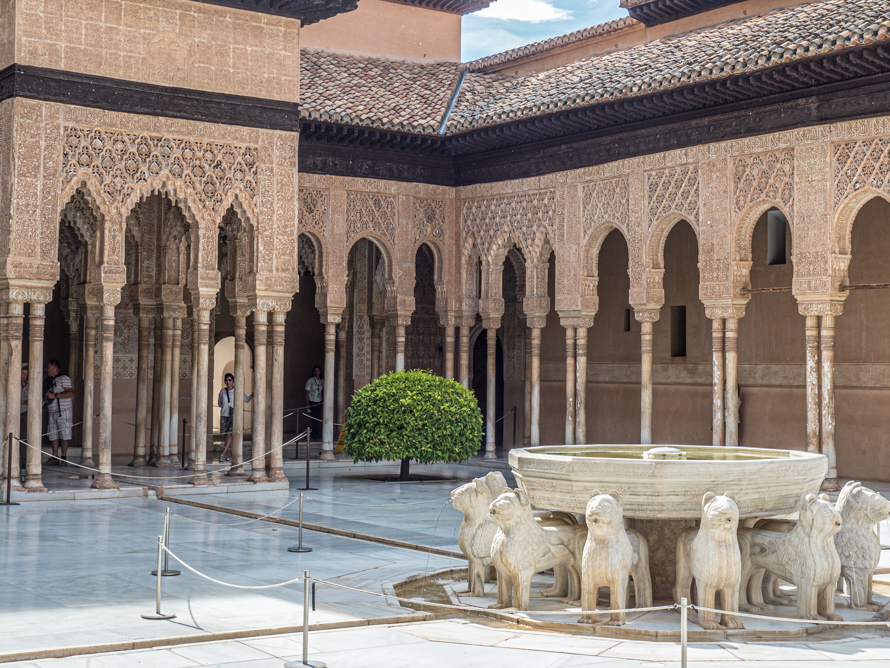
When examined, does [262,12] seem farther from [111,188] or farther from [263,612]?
[263,612]

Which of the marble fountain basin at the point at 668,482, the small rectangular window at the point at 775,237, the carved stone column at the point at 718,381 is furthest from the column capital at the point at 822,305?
the marble fountain basin at the point at 668,482

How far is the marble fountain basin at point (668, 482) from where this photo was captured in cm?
712

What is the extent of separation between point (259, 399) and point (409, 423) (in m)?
1.97

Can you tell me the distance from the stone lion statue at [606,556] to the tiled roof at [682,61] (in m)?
8.45

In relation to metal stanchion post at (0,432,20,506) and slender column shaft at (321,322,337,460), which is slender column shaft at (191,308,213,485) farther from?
slender column shaft at (321,322,337,460)

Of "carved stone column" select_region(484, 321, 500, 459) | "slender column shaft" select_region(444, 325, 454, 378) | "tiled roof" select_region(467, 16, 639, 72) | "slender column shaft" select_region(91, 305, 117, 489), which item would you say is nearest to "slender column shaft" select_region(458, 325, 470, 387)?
"slender column shaft" select_region(444, 325, 454, 378)

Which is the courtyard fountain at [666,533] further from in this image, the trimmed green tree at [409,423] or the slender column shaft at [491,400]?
the slender column shaft at [491,400]

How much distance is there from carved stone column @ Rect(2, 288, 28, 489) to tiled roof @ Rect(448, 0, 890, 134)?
7.86 m

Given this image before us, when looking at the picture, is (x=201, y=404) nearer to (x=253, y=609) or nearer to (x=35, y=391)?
(x=35, y=391)

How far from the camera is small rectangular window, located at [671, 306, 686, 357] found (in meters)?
20.1

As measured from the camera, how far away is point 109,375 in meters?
14.1

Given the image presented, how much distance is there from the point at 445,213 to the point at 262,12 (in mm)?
5729

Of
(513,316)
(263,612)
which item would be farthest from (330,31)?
(263,612)

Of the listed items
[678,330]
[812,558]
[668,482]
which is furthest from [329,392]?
[812,558]
